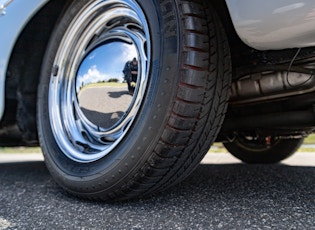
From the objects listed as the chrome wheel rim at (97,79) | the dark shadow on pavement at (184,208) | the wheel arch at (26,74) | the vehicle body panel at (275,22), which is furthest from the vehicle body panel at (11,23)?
the vehicle body panel at (275,22)

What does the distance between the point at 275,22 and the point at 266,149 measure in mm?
2106

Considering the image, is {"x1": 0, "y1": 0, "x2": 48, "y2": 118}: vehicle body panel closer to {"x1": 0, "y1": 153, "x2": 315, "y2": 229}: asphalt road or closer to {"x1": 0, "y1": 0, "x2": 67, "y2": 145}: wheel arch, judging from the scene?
{"x1": 0, "y1": 0, "x2": 67, "y2": 145}: wheel arch

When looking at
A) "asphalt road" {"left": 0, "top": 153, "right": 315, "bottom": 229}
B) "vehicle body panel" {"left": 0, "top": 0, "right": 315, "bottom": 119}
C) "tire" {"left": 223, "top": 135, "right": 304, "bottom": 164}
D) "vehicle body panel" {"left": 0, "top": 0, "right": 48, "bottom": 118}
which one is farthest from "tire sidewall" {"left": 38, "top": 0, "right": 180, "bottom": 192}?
"tire" {"left": 223, "top": 135, "right": 304, "bottom": 164}

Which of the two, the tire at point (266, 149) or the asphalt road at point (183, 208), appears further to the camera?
the tire at point (266, 149)

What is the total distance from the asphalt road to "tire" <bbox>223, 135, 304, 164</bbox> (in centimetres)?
113

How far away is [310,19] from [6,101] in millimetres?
1577

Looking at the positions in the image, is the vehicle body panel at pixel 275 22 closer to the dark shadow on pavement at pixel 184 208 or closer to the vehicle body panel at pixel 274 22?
the vehicle body panel at pixel 274 22

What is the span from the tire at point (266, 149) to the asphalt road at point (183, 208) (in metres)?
1.13

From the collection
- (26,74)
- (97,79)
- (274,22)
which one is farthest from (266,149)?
(274,22)

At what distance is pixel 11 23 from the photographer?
185 cm

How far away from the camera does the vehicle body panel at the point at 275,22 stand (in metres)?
1.01

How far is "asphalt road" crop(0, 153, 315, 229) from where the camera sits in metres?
1.16

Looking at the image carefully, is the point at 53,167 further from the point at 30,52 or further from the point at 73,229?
the point at 30,52

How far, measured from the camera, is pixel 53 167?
63.2 inches
